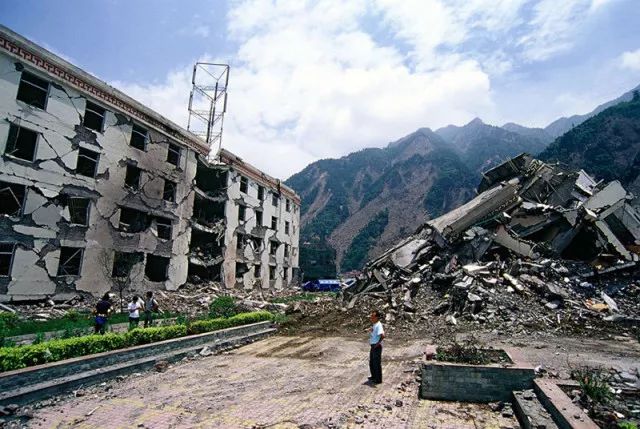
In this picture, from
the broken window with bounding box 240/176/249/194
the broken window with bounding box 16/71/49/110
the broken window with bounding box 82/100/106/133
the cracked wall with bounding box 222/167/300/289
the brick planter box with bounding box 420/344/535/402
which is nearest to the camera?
the brick planter box with bounding box 420/344/535/402

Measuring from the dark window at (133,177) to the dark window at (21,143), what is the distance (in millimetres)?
4748

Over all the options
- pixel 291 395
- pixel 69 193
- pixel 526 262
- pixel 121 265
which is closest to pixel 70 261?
pixel 121 265

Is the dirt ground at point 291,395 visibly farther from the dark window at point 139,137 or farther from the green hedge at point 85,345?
the dark window at point 139,137

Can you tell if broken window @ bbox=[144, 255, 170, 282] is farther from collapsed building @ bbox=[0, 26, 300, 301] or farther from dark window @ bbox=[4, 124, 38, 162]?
dark window @ bbox=[4, 124, 38, 162]

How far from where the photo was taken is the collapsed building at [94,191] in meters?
15.1

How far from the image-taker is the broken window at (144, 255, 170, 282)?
72.4 feet

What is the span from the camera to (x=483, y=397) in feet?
20.3

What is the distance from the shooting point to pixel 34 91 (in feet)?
53.2

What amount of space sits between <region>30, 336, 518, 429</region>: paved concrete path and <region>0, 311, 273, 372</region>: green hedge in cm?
110

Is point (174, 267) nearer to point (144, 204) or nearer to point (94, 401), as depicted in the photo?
point (144, 204)

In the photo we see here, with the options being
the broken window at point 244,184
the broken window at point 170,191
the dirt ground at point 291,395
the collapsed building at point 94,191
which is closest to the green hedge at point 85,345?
the dirt ground at point 291,395

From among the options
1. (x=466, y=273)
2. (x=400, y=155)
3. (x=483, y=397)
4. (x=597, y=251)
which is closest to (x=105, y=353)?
(x=483, y=397)

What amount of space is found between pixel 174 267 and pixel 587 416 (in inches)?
863

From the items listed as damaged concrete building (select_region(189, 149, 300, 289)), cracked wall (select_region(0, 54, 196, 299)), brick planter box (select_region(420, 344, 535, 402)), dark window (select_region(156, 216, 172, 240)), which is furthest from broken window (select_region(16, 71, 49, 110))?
brick planter box (select_region(420, 344, 535, 402))
